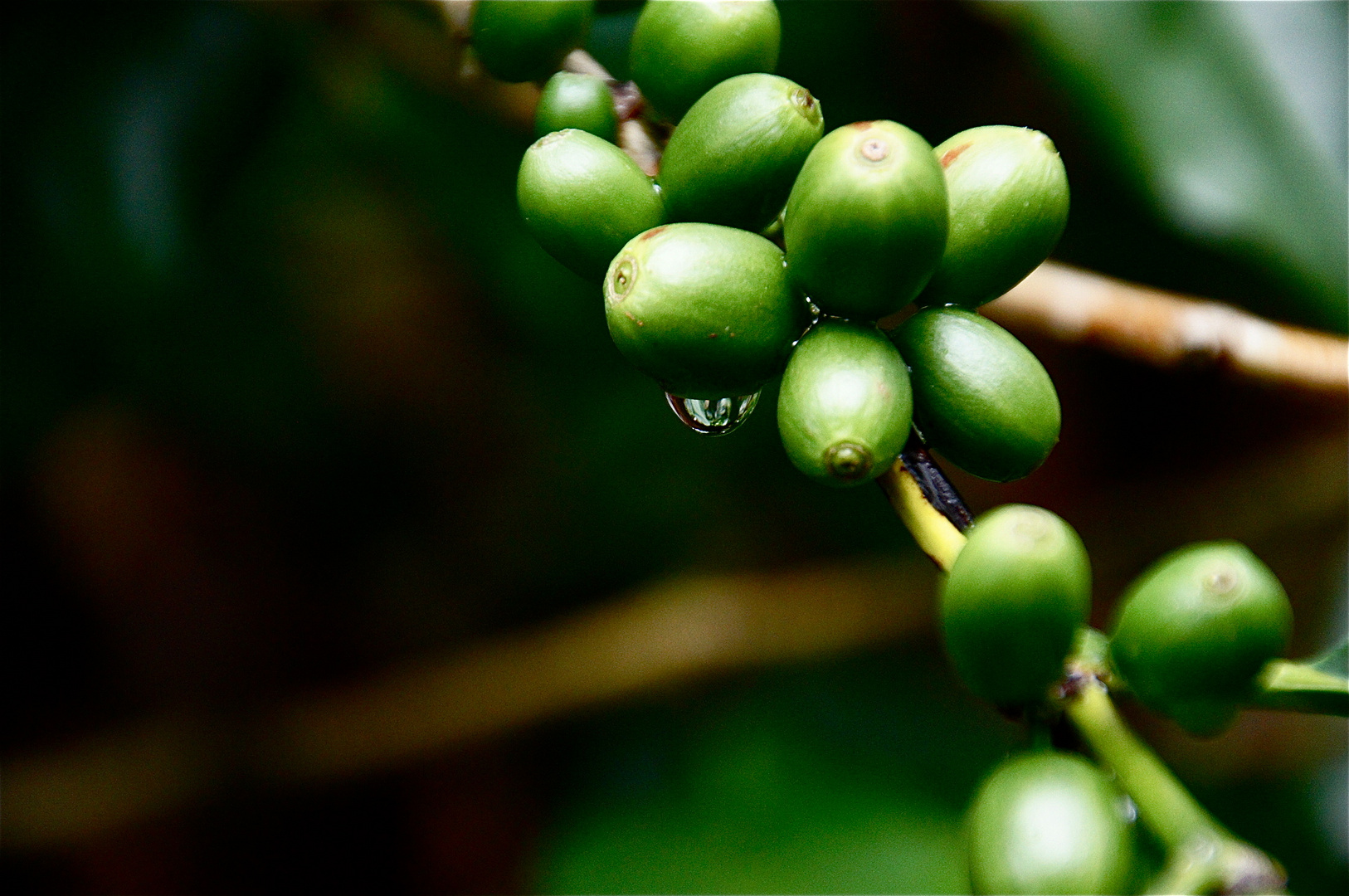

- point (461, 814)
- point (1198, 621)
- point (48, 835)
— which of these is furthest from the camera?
point (461, 814)

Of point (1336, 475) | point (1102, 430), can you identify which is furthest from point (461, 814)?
point (1336, 475)

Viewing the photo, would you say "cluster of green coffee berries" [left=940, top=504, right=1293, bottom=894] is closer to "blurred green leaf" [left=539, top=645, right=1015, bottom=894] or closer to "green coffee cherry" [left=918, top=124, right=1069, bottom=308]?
"green coffee cherry" [left=918, top=124, right=1069, bottom=308]

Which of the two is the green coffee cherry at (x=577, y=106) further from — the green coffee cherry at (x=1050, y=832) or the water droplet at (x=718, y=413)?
the green coffee cherry at (x=1050, y=832)

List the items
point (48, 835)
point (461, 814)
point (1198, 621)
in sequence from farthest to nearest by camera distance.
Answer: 1. point (461, 814)
2. point (48, 835)
3. point (1198, 621)

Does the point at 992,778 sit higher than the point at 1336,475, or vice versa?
the point at 992,778

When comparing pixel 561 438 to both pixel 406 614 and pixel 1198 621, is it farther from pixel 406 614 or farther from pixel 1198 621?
pixel 1198 621

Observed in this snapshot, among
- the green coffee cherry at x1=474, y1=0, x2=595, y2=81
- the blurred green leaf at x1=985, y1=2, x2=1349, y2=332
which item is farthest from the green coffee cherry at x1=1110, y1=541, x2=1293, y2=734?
the blurred green leaf at x1=985, y1=2, x2=1349, y2=332

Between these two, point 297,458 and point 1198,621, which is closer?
point 1198,621

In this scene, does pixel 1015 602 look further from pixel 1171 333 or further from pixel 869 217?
pixel 1171 333
